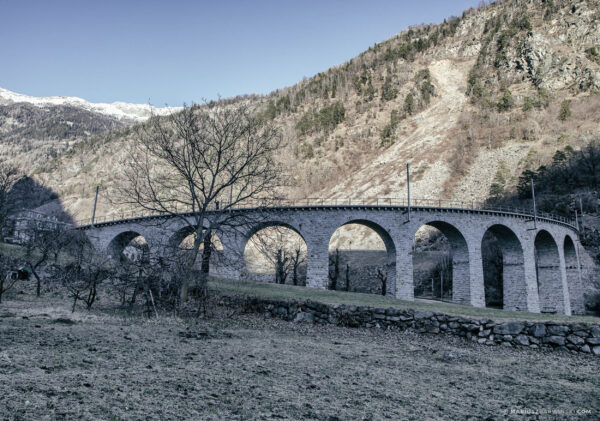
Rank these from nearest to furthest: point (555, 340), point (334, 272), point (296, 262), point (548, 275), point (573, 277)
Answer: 1. point (555, 340)
2. point (548, 275)
3. point (296, 262)
4. point (573, 277)
5. point (334, 272)

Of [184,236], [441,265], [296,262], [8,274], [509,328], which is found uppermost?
[184,236]

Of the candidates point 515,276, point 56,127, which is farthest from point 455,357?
point 56,127

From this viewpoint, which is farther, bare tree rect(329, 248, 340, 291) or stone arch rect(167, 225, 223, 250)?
bare tree rect(329, 248, 340, 291)

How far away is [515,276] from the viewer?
3234 centimetres

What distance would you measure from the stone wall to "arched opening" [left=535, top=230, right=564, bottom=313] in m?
30.8

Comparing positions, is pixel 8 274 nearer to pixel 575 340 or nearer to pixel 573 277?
pixel 575 340

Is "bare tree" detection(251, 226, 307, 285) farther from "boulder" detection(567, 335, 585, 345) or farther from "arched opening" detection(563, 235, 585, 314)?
"arched opening" detection(563, 235, 585, 314)

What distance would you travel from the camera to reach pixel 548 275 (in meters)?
36.0

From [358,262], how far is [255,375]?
40997 mm

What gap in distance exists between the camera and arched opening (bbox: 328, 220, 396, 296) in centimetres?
4006

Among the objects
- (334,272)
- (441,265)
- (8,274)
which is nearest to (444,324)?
(8,274)

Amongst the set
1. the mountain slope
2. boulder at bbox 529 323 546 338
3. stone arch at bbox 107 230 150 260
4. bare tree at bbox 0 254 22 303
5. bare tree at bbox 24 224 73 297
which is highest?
the mountain slope

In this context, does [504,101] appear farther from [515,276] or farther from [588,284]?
[515,276]

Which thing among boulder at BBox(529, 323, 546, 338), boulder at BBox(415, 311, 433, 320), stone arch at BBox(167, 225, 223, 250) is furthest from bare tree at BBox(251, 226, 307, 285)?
boulder at BBox(529, 323, 546, 338)
